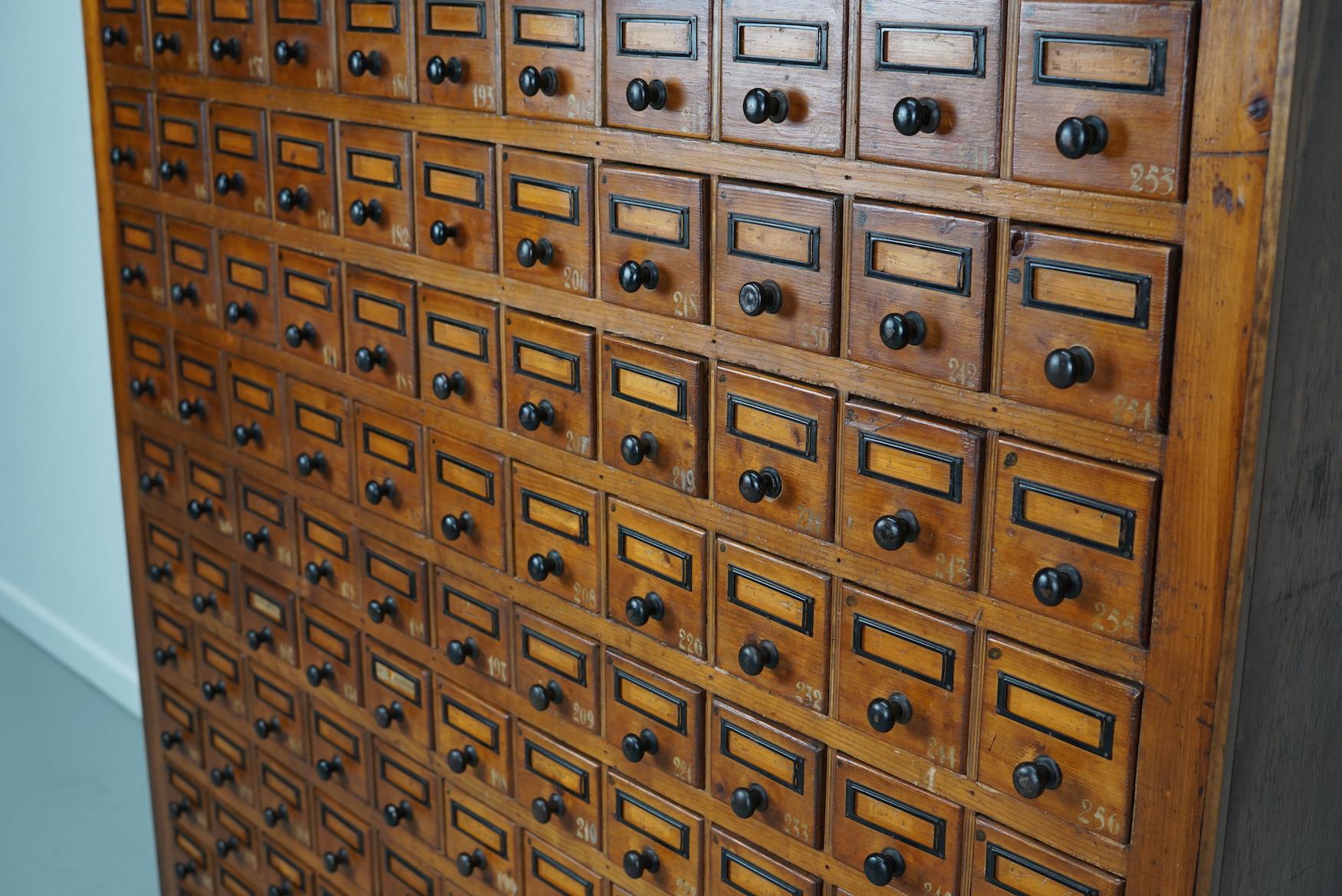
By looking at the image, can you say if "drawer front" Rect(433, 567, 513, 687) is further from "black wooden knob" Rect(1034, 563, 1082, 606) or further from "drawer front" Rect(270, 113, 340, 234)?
"black wooden knob" Rect(1034, 563, 1082, 606)

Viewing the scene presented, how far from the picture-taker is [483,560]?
7.02 feet

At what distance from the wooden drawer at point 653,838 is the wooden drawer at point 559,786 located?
0.11ft

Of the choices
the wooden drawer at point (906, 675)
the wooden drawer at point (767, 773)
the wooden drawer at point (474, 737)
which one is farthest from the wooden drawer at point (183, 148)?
the wooden drawer at point (906, 675)

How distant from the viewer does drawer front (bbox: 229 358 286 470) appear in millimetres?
2467

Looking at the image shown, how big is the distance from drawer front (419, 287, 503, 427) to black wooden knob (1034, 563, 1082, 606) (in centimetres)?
86

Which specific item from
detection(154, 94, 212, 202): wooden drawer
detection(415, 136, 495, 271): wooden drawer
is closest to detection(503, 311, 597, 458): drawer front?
detection(415, 136, 495, 271): wooden drawer

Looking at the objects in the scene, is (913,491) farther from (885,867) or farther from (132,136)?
(132,136)

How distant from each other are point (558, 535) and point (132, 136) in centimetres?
121

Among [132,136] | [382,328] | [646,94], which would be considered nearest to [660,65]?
[646,94]

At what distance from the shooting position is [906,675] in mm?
1602

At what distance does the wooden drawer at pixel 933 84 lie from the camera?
1.38 metres

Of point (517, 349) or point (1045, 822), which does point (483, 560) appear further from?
point (1045, 822)

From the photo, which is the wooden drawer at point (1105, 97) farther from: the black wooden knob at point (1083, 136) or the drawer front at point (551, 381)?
the drawer front at point (551, 381)

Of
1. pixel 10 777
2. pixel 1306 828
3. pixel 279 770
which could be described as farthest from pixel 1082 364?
pixel 10 777
